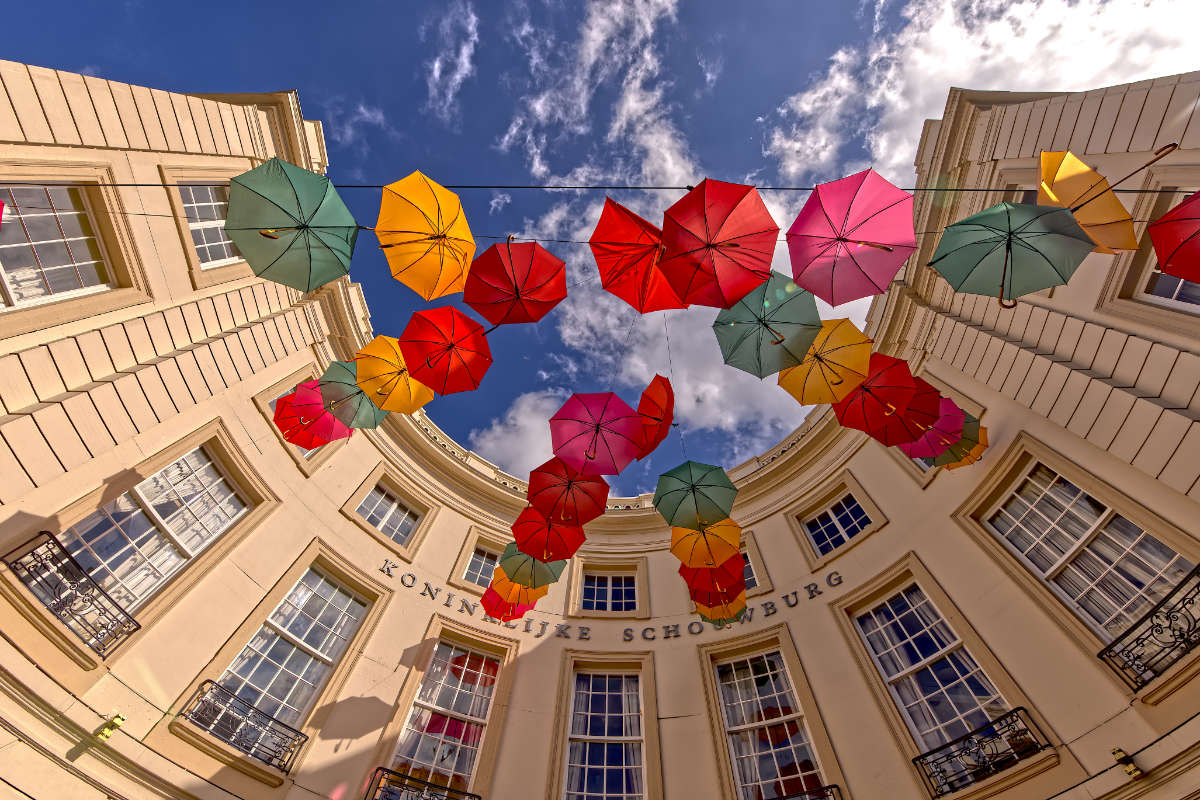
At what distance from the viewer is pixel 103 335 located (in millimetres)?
7848

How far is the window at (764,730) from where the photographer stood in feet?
32.0

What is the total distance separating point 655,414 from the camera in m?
10.0

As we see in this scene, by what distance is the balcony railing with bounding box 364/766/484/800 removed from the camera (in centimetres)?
909

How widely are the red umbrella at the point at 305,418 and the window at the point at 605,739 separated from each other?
7.99m

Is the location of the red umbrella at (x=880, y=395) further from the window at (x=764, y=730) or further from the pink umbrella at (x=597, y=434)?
the window at (x=764, y=730)

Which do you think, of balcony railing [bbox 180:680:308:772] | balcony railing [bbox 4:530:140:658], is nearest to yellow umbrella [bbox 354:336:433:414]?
balcony railing [bbox 4:530:140:658]

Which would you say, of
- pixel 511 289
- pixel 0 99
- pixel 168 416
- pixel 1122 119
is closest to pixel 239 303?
pixel 168 416

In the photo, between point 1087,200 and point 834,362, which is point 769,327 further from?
point 1087,200

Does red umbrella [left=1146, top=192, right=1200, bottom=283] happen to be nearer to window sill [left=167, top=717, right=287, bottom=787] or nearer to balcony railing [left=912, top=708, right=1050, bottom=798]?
balcony railing [left=912, top=708, right=1050, bottom=798]

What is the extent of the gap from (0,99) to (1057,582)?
54.8 feet

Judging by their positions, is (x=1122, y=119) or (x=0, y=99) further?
(x=1122, y=119)

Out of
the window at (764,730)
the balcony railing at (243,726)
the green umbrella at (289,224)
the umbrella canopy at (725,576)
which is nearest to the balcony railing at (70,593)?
the balcony railing at (243,726)

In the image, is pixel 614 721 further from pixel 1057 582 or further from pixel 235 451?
pixel 235 451

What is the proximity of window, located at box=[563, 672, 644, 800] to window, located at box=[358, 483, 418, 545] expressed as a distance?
19.1 ft
